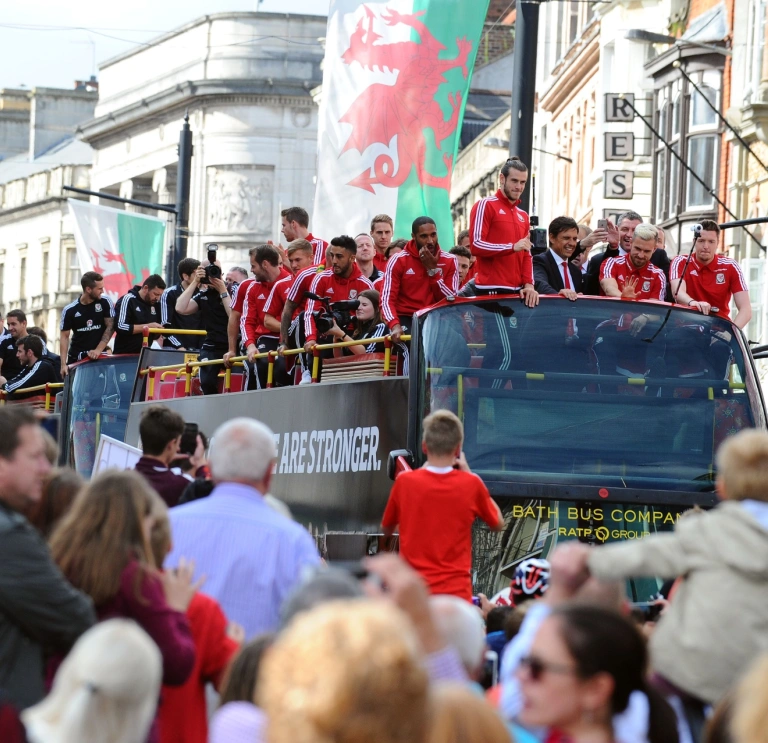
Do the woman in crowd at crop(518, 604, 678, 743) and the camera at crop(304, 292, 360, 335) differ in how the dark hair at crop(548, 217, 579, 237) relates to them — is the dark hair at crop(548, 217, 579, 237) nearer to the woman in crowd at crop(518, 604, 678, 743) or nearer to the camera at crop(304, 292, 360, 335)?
the camera at crop(304, 292, 360, 335)

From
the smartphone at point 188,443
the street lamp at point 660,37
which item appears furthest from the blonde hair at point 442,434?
the street lamp at point 660,37

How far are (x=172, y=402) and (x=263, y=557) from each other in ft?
37.8

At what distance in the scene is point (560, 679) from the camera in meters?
4.70

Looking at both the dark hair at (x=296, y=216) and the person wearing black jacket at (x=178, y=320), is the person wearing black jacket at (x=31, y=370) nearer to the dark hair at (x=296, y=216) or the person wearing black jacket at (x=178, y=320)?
the person wearing black jacket at (x=178, y=320)

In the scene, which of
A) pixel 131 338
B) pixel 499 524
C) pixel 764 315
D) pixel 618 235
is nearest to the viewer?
pixel 499 524

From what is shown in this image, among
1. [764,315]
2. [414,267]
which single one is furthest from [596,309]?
[764,315]

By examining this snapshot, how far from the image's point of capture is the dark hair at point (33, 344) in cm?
2403

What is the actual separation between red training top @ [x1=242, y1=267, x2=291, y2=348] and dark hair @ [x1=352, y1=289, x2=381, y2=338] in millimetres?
1459

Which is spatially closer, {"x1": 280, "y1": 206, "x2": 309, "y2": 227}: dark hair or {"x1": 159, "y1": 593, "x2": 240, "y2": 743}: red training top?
{"x1": 159, "y1": 593, "x2": 240, "y2": 743}: red training top

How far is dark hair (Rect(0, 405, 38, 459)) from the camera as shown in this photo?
624cm

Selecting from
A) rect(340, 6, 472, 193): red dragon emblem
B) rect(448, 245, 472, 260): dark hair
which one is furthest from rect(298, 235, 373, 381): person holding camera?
rect(340, 6, 472, 193): red dragon emblem

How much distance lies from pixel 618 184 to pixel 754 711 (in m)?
37.3

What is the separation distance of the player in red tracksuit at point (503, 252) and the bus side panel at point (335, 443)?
762mm

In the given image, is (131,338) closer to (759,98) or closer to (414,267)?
(414,267)
